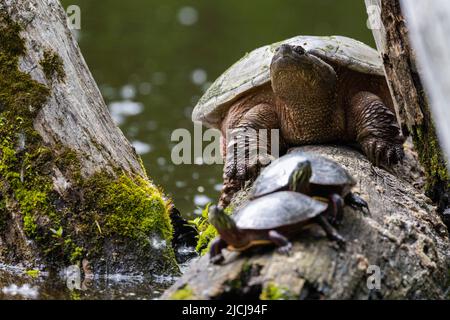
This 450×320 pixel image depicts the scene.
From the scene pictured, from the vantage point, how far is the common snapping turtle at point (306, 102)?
456cm

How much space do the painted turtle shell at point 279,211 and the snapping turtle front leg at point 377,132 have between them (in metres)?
1.76

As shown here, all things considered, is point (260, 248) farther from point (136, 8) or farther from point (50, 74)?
point (136, 8)

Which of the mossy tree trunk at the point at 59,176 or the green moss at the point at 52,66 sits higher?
the green moss at the point at 52,66

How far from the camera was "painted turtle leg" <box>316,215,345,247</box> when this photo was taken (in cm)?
291

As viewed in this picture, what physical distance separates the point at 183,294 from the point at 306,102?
7.35 feet

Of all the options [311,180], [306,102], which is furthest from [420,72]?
[311,180]

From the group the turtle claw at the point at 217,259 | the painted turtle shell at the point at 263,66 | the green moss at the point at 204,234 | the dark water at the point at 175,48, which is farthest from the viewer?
the dark water at the point at 175,48

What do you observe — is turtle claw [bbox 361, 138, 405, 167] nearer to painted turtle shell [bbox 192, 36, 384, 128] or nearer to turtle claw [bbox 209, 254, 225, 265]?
painted turtle shell [bbox 192, 36, 384, 128]

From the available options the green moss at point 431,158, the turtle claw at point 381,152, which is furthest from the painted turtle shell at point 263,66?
the green moss at point 431,158

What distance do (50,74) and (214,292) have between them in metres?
1.94

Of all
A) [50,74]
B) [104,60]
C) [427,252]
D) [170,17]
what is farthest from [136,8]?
[427,252]

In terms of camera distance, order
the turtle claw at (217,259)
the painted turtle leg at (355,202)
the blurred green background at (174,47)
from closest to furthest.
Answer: the turtle claw at (217,259), the painted turtle leg at (355,202), the blurred green background at (174,47)

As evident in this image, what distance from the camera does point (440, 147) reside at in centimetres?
407

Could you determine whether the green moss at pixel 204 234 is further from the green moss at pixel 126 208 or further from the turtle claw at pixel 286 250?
the turtle claw at pixel 286 250
